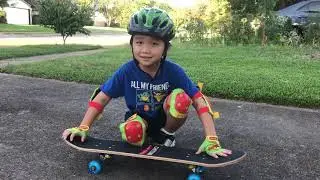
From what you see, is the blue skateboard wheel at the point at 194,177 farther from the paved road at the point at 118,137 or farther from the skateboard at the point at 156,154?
the paved road at the point at 118,137

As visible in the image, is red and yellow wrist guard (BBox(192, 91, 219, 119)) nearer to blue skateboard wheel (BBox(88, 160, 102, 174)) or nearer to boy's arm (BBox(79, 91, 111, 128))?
boy's arm (BBox(79, 91, 111, 128))

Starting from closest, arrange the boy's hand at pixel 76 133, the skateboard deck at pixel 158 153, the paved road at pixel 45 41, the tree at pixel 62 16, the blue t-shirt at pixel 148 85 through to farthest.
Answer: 1. the skateboard deck at pixel 158 153
2. the boy's hand at pixel 76 133
3. the blue t-shirt at pixel 148 85
4. the tree at pixel 62 16
5. the paved road at pixel 45 41

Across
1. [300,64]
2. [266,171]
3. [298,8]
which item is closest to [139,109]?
[266,171]

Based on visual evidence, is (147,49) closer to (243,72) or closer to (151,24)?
(151,24)

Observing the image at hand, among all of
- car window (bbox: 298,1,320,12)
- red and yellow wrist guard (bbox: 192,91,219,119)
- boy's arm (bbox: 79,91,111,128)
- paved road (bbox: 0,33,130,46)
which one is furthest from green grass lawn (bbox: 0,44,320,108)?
paved road (bbox: 0,33,130,46)

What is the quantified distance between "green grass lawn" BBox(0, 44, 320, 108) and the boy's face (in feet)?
8.41

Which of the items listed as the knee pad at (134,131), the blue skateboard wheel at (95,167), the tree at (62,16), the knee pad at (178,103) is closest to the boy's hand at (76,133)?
the blue skateboard wheel at (95,167)

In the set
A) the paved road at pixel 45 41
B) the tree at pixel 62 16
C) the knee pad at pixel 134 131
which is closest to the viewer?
the knee pad at pixel 134 131

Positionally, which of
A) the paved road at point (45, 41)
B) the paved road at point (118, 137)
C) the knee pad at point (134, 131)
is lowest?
the paved road at point (118, 137)

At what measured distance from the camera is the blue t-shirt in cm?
315

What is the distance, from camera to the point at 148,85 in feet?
10.3

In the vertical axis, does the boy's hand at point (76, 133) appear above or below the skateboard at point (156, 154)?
above

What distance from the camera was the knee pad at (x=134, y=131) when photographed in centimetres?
293

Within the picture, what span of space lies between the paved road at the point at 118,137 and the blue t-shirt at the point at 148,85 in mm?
435
